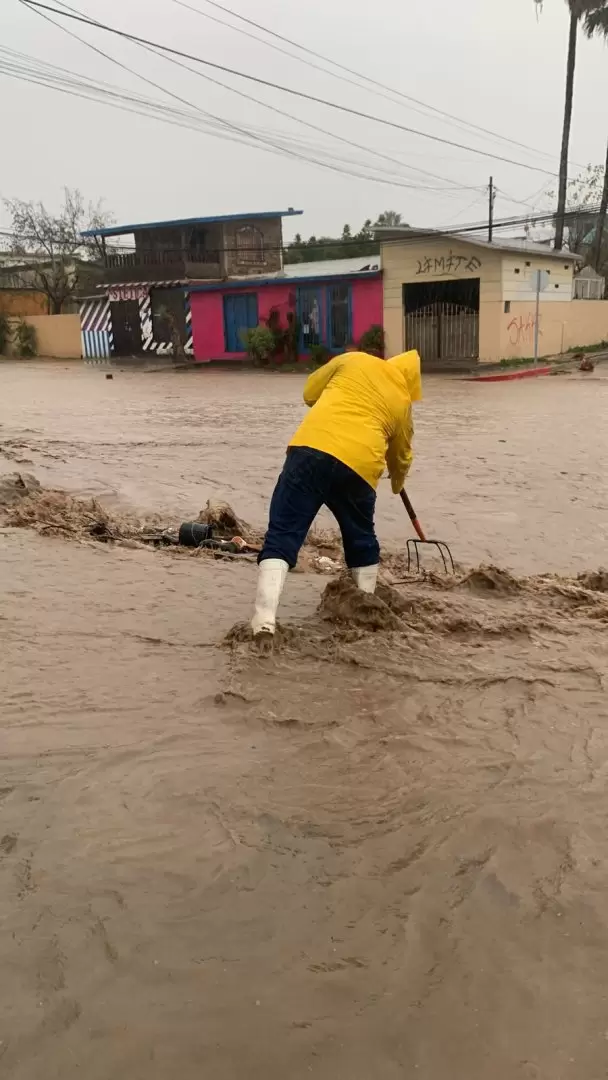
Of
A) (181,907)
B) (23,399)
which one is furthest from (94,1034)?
(23,399)

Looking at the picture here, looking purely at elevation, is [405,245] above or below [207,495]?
above

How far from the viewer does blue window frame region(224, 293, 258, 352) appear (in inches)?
1094

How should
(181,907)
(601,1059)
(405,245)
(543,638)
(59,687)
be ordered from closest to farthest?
(601,1059)
(181,907)
(59,687)
(543,638)
(405,245)

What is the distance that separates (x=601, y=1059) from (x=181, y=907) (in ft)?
3.47

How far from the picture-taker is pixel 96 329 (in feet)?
107

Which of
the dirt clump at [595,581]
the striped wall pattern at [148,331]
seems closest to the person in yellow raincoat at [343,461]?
the dirt clump at [595,581]

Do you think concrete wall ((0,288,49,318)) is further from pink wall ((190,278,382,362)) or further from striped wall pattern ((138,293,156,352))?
pink wall ((190,278,382,362))

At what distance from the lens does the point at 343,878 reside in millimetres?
2330

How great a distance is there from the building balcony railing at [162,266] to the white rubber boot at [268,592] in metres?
28.4

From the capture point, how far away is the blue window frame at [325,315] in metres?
25.7

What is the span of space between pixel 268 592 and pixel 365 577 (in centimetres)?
64

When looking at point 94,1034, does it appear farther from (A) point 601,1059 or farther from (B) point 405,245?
(B) point 405,245

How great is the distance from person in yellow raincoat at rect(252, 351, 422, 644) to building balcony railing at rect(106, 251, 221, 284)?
2789 centimetres

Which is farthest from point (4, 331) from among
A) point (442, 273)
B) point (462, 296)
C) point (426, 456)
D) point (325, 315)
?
point (426, 456)
